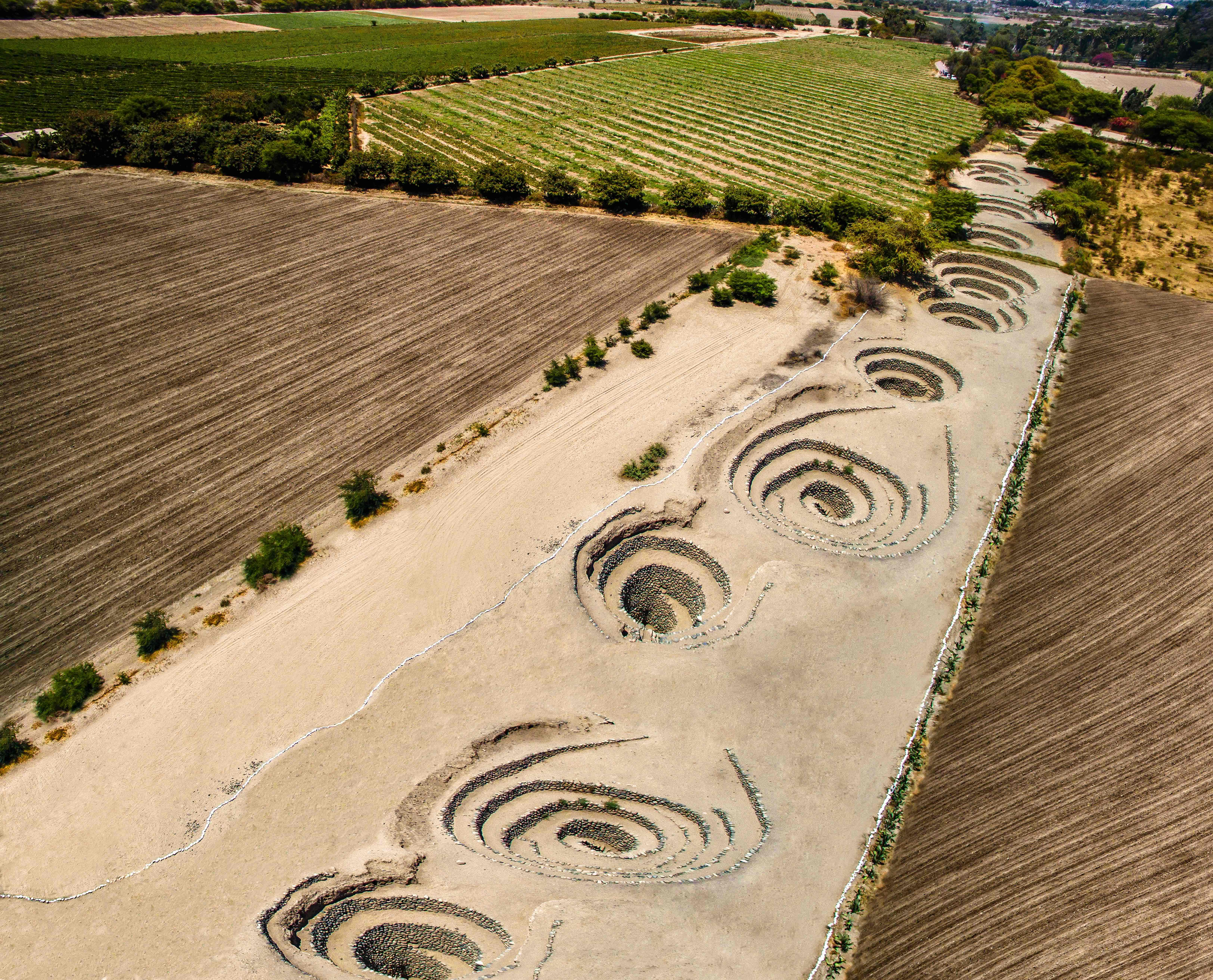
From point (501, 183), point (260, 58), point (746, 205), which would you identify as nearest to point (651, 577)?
point (746, 205)

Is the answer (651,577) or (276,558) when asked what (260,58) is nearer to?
(276,558)

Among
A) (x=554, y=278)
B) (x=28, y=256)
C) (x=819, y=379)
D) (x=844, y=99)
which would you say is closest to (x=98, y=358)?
(x=28, y=256)

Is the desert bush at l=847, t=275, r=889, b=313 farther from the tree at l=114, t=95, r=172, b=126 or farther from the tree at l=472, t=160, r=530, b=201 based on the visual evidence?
the tree at l=114, t=95, r=172, b=126

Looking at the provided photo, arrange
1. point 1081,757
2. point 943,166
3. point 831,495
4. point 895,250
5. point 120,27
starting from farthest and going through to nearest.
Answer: point 120,27 → point 943,166 → point 895,250 → point 831,495 → point 1081,757

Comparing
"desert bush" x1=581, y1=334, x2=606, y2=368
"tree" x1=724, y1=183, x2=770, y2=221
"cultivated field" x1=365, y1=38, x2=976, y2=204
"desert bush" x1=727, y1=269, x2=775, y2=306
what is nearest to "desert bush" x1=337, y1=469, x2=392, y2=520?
"desert bush" x1=581, y1=334, x2=606, y2=368

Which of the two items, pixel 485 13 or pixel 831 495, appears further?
pixel 485 13

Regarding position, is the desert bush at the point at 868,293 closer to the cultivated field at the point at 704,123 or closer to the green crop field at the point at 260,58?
the cultivated field at the point at 704,123

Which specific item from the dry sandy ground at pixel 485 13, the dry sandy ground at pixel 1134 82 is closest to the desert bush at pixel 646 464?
the dry sandy ground at pixel 1134 82
